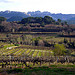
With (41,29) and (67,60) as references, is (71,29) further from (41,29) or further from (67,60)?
(67,60)

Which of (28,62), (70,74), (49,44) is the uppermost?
(70,74)

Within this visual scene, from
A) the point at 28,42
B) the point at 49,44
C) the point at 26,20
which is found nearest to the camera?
the point at 49,44

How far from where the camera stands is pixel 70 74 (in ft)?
25.2

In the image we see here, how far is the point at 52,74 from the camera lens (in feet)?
24.9

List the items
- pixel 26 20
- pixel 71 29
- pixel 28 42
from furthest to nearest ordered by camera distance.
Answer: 1. pixel 26 20
2. pixel 71 29
3. pixel 28 42

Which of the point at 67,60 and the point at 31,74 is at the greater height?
the point at 31,74

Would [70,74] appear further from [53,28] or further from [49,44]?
[53,28]

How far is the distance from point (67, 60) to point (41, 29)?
1622 inches

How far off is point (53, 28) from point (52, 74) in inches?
1869

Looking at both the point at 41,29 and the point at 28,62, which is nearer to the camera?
the point at 28,62

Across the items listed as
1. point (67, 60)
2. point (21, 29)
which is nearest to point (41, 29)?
point (21, 29)

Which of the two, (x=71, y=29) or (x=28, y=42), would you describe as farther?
(x=71, y=29)

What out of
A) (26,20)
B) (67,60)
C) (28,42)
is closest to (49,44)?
(28,42)

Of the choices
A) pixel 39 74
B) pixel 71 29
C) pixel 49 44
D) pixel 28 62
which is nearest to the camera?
pixel 39 74
